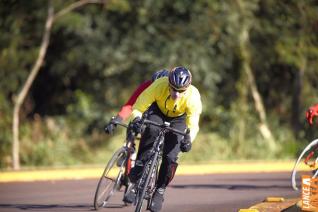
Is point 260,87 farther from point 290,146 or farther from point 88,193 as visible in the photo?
point 88,193

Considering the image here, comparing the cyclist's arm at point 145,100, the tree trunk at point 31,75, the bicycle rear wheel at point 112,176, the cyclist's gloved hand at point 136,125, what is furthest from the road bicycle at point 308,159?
the tree trunk at point 31,75

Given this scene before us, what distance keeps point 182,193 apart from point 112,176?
270cm

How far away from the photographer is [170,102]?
10.3m

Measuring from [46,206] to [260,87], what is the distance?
20.6 meters

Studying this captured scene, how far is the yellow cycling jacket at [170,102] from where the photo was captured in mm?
10109

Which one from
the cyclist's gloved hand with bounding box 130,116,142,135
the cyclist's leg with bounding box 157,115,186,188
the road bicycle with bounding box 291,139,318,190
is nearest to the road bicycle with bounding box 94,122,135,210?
the cyclist's leg with bounding box 157,115,186,188

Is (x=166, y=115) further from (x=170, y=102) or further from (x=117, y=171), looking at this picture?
(x=117, y=171)

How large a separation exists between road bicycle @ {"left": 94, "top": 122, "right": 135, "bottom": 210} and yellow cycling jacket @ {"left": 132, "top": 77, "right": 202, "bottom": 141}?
1421 mm

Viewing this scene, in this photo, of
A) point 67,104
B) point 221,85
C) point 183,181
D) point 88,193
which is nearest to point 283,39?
point 221,85

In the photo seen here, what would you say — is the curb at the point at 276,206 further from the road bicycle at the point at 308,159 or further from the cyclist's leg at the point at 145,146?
the cyclist's leg at the point at 145,146

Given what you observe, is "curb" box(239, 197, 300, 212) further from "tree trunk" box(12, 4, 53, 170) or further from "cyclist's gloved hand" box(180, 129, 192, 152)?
"tree trunk" box(12, 4, 53, 170)

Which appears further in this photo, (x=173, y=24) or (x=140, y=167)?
(x=173, y=24)

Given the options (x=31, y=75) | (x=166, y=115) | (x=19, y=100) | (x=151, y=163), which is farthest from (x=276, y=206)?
(x=31, y=75)

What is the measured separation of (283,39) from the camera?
27891 millimetres
